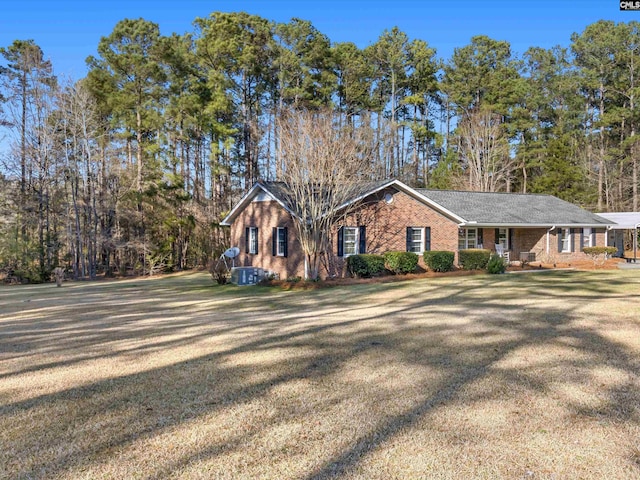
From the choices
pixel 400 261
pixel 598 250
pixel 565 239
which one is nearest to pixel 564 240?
pixel 565 239

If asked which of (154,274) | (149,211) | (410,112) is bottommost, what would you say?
(154,274)

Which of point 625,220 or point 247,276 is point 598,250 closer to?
point 625,220

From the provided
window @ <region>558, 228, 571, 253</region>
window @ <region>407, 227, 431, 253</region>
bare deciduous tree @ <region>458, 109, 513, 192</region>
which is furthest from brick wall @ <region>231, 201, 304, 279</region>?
bare deciduous tree @ <region>458, 109, 513, 192</region>

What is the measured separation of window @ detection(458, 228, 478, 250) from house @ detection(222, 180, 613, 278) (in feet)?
0.17

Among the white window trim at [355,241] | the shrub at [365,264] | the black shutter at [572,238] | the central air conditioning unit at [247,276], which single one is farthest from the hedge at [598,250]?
the central air conditioning unit at [247,276]

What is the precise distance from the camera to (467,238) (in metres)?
24.7

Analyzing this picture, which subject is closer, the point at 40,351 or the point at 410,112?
the point at 40,351

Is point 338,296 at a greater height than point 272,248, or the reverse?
point 272,248

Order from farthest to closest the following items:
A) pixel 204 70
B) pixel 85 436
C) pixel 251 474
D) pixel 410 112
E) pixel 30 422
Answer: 1. pixel 410 112
2. pixel 204 70
3. pixel 30 422
4. pixel 85 436
5. pixel 251 474

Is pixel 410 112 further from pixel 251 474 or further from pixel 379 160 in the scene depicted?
pixel 251 474

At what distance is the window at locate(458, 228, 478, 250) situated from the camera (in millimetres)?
24594

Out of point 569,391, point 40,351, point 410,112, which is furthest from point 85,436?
point 410,112

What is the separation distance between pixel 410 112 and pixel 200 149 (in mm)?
20079

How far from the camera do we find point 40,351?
7371 millimetres
